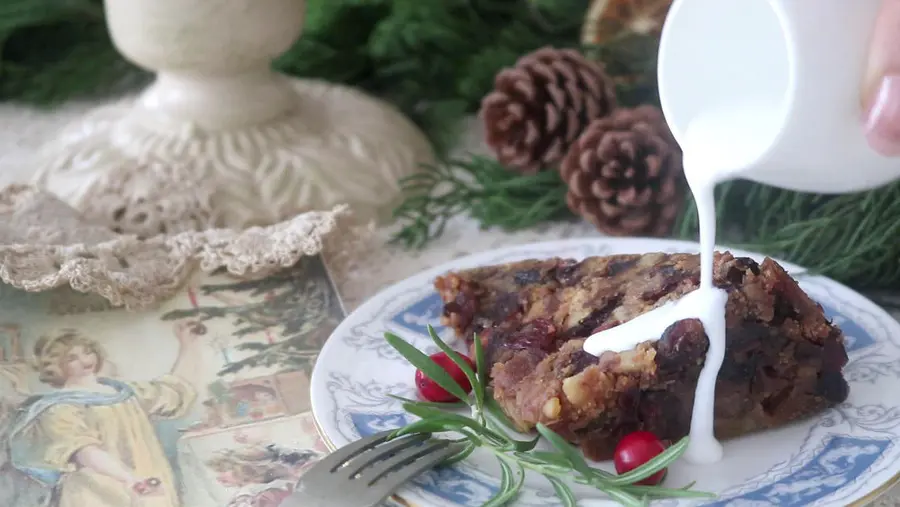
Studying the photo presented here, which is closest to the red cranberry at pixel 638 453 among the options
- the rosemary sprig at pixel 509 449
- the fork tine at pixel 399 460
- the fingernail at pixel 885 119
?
the rosemary sprig at pixel 509 449

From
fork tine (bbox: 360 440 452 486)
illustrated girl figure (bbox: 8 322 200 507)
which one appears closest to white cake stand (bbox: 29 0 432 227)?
illustrated girl figure (bbox: 8 322 200 507)

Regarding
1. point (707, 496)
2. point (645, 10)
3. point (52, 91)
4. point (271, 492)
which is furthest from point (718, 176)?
point (52, 91)

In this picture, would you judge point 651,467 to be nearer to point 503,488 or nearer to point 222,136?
point 503,488

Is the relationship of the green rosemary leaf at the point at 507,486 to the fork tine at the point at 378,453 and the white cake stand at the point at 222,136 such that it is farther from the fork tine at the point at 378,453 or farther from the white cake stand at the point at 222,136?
the white cake stand at the point at 222,136

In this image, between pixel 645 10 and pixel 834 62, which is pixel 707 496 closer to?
pixel 834 62

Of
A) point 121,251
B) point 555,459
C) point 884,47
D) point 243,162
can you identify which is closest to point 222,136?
point 243,162

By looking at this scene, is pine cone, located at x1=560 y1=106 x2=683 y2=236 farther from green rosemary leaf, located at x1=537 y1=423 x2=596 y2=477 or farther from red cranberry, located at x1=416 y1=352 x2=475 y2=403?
green rosemary leaf, located at x1=537 y1=423 x2=596 y2=477
